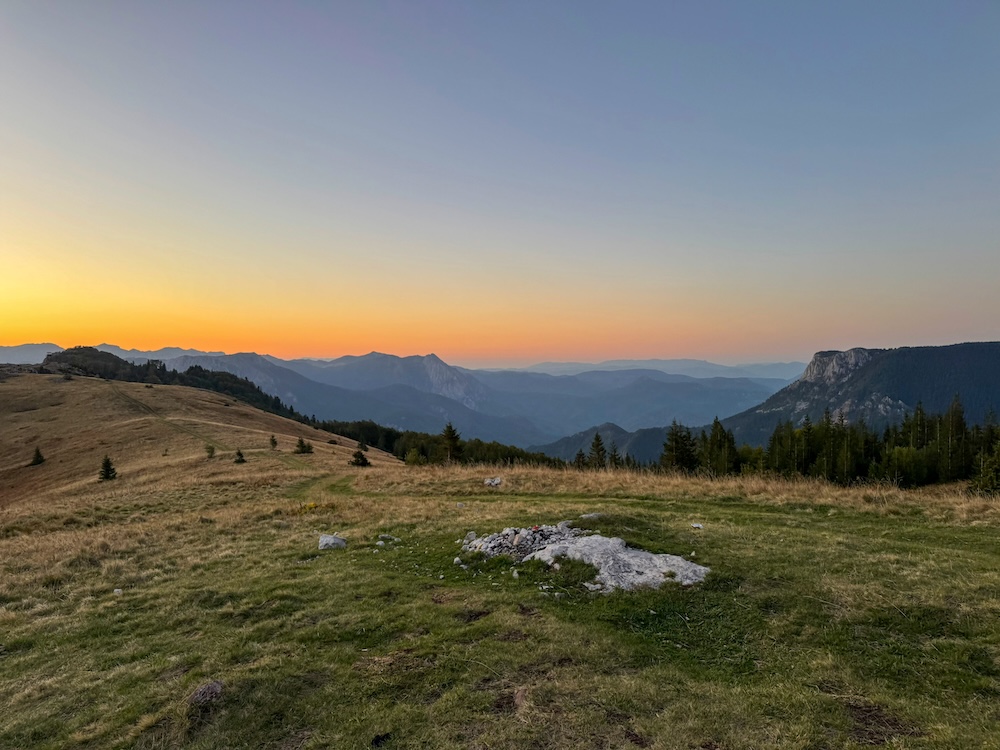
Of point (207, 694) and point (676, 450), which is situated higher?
point (207, 694)

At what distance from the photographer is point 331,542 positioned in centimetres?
1734

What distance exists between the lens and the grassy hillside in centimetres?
681

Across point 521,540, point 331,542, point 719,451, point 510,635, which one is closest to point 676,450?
point 719,451

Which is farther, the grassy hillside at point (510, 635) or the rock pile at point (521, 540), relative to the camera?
the rock pile at point (521, 540)

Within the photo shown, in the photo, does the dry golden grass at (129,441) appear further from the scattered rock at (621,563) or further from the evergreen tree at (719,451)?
the evergreen tree at (719,451)

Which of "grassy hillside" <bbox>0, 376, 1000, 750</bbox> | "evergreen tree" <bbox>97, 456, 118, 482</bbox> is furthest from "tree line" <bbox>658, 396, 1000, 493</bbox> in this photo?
"evergreen tree" <bbox>97, 456, 118, 482</bbox>

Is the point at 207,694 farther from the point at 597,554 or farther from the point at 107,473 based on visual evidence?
the point at 107,473

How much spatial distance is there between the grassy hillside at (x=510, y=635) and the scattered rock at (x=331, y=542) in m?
0.58

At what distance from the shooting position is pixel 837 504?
65.1 feet

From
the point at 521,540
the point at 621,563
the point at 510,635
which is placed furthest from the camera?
the point at 521,540

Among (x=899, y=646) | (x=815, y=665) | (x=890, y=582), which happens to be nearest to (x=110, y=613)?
(x=815, y=665)

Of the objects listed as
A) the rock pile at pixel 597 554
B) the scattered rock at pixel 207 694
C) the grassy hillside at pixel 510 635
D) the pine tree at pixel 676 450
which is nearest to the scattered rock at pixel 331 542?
the grassy hillside at pixel 510 635

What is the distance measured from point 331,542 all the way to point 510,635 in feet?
33.5

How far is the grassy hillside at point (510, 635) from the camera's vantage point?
681cm
